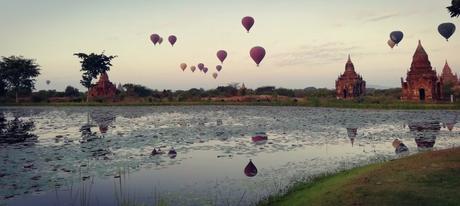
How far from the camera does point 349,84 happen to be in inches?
2234

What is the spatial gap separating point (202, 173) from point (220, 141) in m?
6.81

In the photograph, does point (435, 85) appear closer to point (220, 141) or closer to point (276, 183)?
point (220, 141)

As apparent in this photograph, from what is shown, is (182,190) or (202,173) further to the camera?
(202,173)

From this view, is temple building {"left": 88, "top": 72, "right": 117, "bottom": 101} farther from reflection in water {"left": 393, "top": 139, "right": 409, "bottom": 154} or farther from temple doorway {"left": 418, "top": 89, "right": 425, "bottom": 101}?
reflection in water {"left": 393, "top": 139, "right": 409, "bottom": 154}

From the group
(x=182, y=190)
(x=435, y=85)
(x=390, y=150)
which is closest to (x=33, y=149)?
(x=182, y=190)

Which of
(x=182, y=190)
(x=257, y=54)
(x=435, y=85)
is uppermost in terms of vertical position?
(x=257, y=54)

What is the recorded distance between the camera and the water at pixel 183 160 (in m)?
8.85

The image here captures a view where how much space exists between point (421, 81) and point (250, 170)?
133 ft

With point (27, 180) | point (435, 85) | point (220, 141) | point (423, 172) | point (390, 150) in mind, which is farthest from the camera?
point (435, 85)

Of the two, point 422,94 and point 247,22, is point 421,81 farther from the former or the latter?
point 247,22

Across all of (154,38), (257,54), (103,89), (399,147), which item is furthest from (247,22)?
(103,89)

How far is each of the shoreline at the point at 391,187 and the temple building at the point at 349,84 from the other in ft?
159

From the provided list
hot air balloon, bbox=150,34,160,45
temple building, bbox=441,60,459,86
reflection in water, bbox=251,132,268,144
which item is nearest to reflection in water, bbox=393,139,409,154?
reflection in water, bbox=251,132,268,144

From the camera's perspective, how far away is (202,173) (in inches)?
440
